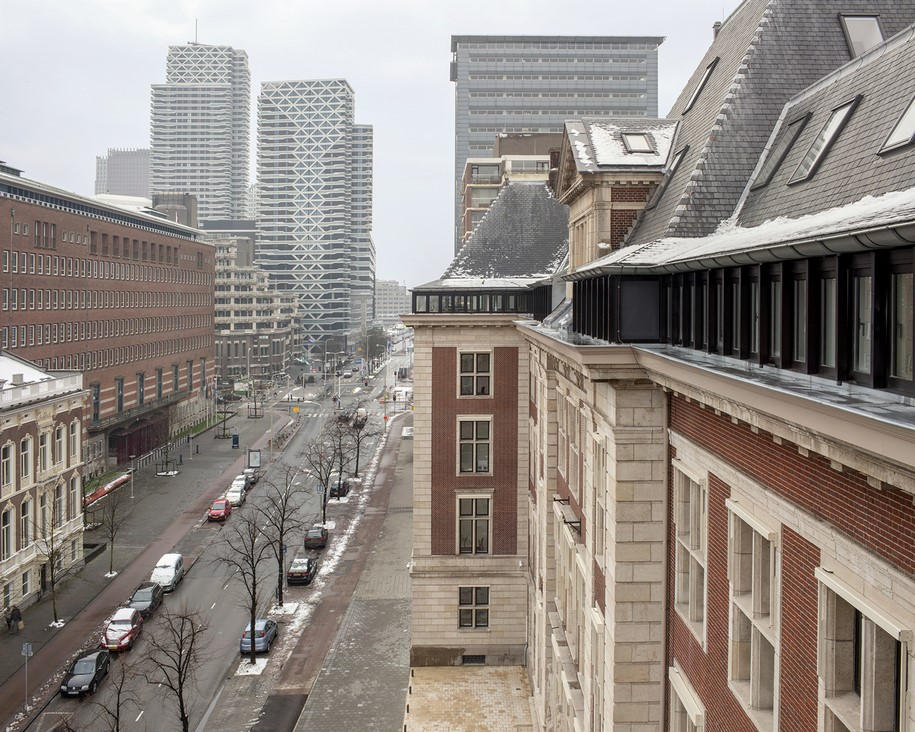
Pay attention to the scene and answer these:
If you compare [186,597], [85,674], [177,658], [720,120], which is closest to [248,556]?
[186,597]

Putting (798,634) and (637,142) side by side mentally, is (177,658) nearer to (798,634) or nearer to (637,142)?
(637,142)

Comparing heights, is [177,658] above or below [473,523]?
below

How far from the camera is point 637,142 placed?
22.0 metres

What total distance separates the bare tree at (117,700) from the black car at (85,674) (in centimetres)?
67

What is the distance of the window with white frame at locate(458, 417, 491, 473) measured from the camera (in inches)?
1428

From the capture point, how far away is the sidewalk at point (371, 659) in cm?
3303

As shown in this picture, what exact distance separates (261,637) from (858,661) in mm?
35307

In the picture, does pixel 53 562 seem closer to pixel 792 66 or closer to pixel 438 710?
pixel 438 710

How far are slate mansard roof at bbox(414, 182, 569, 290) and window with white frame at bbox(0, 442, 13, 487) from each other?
2334 centimetres

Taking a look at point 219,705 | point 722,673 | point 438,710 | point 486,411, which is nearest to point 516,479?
point 486,411

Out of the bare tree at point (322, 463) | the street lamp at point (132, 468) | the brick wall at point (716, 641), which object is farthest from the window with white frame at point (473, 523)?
the street lamp at point (132, 468)

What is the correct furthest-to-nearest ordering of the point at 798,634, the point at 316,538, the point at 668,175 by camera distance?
the point at 316,538
the point at 668,175
the point at 798,634

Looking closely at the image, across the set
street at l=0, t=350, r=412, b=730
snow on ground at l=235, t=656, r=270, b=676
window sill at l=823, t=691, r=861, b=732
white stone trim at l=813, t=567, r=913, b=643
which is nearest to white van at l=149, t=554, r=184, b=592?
street at l=0, t=350, r=412, b=730

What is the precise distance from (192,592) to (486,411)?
21.6 metres
